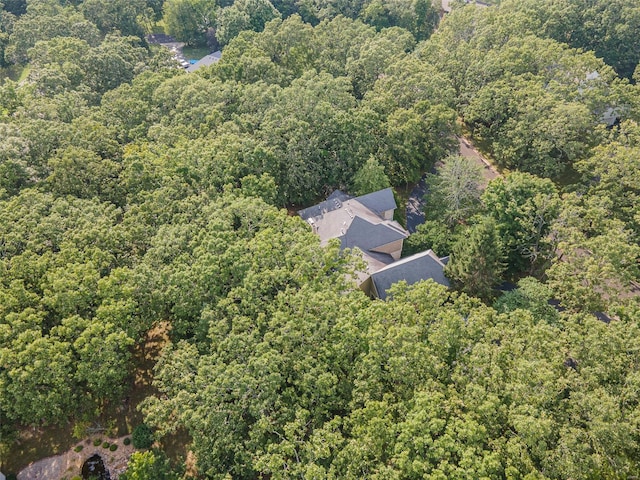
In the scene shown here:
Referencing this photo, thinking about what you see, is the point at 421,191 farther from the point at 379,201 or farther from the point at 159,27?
the point at 159,27

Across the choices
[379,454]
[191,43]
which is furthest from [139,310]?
[191,43]

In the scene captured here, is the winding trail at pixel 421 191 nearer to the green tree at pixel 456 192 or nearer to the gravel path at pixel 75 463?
the green tree at pixel 456 192

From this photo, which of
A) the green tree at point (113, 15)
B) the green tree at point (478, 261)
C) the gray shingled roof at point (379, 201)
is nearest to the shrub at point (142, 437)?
the green tree at point (478, 261)

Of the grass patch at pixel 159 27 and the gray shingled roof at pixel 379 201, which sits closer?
the gray shingled roof at pixel 379 201

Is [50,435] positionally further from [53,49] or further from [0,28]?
[0,28]

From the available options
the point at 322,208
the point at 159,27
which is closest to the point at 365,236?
the point at 322,208

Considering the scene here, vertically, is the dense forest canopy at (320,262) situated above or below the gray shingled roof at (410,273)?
above
